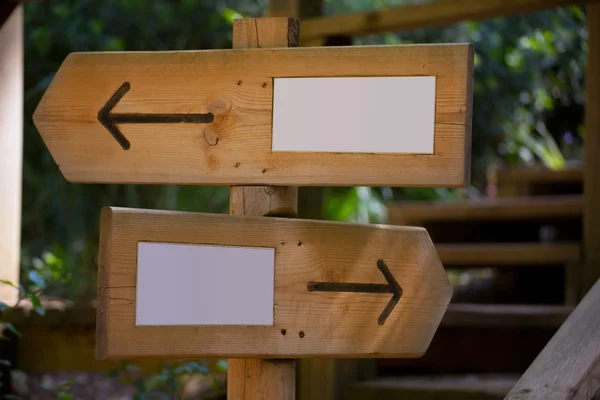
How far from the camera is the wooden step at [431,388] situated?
8.48 ft

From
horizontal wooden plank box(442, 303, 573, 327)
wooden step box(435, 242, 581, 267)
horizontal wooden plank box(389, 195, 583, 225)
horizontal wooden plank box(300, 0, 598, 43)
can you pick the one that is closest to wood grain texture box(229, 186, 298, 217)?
horizontal wooden plank box(442, 303, 573, 327)

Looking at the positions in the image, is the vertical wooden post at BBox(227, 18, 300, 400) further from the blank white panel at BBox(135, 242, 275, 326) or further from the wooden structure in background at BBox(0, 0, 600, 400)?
the wooden structure in background at BBox(0, 0, 600, 400)

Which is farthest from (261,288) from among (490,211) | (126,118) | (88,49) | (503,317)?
(88,49)

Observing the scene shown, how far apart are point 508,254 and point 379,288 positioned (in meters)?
2.68

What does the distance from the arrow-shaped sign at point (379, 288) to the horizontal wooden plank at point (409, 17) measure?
1.76m

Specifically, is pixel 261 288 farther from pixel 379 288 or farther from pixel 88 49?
pixel 88 49

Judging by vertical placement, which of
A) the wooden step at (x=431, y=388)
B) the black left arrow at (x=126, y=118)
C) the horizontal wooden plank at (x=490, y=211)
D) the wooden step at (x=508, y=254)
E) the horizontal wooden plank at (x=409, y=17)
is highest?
the horizontal wooden plank at (x=409, y=17)

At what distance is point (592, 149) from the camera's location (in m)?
3.34

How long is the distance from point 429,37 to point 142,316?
4.21m

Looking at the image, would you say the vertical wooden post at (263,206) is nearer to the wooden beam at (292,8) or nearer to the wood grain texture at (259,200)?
the wood grain texture at (259,200)

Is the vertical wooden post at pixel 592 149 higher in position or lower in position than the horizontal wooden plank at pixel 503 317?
higher

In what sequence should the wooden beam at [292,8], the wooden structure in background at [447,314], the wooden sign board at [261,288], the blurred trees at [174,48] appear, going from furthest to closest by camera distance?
the blurred trees at [174,48] < the wooden beam at [292,8] < the wooden structure in background at [447,314] < the wooden sign board at [261,288]

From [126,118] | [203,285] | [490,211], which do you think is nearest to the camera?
[203,285]

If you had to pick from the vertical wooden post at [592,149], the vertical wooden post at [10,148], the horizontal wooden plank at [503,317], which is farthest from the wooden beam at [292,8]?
the horizontal wooden plank at [503,317]
